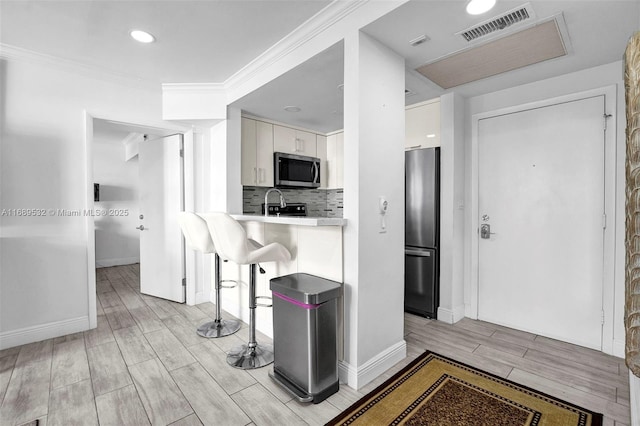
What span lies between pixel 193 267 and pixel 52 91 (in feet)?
7.09

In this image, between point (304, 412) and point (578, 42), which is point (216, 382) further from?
point (578, 42)

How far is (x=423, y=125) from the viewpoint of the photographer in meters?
3.22

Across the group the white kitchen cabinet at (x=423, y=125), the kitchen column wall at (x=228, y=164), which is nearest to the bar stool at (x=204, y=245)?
the kitchen column wall at (x=228, y=164)

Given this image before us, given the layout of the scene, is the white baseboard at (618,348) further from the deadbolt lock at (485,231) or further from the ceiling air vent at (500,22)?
the ceiling air vent at (500,22)

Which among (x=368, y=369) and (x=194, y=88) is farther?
(x=194, y=88)

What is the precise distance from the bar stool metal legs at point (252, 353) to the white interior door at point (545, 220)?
7.45 feet

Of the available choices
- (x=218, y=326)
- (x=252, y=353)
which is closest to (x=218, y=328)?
(x=218, y=326)

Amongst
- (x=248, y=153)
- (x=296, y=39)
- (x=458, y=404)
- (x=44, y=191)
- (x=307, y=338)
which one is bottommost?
(x=458, y=404)

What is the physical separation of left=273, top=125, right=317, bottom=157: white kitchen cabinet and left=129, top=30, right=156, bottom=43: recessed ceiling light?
5.67ft

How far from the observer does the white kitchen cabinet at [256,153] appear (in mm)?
3547

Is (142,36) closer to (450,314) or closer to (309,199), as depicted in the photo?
(309,199)

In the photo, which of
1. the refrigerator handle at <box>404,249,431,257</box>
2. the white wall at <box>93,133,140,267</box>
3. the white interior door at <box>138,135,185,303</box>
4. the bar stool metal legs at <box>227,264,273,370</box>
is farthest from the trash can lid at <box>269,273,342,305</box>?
the white wall at <box>93,133,140,267</box>

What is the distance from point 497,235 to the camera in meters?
3.00

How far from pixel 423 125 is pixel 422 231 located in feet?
3.79
